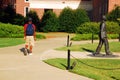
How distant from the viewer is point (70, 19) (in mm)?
43469

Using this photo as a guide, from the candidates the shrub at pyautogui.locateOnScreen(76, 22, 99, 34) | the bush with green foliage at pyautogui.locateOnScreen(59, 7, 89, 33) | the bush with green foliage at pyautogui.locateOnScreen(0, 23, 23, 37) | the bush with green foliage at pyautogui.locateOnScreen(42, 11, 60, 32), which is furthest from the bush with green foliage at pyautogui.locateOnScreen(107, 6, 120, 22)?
the bush with green foliage at pyautogui.locateOnScreen(0, 23, 23, 37)

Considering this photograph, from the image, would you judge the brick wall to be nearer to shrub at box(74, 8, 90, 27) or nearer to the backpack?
shrub at box(74, 8, 90, 27)

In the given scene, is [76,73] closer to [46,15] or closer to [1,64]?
[1,64]

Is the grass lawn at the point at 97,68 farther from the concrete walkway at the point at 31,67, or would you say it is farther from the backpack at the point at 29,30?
the backpack at the point at 29,30

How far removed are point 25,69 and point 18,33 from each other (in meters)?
17.8

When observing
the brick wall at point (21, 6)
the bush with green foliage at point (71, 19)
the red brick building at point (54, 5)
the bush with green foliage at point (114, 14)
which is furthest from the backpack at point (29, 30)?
the brick wall at point (21, 6)

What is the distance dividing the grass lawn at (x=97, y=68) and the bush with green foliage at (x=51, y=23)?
23.7 m

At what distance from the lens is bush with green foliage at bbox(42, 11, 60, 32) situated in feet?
143

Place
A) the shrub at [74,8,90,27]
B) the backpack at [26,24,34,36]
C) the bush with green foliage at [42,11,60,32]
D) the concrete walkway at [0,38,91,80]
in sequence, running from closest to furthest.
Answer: the concrete walkway at [0,38,91,80]
the backpack at [26,24,34,36]
the shrub at [74,8,90,27]
the bush with green foliage at [42,11,60,32]

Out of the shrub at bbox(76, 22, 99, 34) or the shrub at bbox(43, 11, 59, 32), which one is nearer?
the shrub at bbox(76, 22, 99, 34)

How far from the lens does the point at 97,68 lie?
1750 cm

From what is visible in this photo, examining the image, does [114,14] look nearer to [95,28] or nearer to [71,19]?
[95,28]

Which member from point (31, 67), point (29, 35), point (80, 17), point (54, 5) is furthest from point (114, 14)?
point (31, 67)

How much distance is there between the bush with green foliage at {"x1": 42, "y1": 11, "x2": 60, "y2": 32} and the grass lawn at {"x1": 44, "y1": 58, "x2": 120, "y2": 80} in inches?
931
